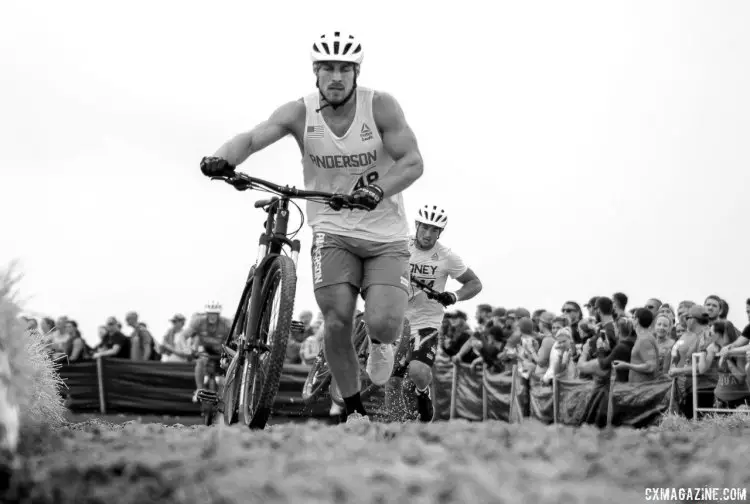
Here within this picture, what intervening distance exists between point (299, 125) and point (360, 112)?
0.47 metres

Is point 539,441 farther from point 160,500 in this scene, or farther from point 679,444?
point 160,500

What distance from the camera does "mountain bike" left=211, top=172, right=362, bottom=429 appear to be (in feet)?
27.4

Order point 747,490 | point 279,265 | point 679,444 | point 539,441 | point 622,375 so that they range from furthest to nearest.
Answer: point 622,375 < point 279,265 < point 679,444 < point 539,441 < point 747,490

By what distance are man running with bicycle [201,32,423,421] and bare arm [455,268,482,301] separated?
16.6ft

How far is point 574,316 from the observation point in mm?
17875

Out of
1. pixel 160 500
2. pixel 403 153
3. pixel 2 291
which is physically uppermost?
pixel 403 153

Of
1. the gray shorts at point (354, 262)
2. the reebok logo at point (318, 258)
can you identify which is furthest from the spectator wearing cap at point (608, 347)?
the reebok logo at point (318, 258)

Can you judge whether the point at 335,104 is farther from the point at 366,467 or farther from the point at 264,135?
the point at 366,467

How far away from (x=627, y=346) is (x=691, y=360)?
46.5 inches

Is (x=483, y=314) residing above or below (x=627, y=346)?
above

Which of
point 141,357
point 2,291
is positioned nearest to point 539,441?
point 2,291

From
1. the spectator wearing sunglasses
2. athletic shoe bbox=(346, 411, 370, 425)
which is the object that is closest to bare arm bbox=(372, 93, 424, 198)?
athletic shoe bbox=(346, 411, 370, 425)

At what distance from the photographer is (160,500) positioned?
4.32m

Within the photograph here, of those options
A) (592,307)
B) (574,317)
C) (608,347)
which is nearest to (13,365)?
(608,347)
